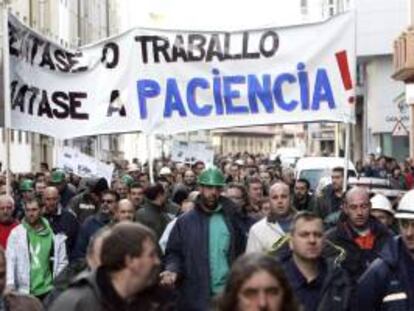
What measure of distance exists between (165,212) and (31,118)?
234 centimetres

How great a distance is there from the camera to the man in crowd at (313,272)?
654 cm

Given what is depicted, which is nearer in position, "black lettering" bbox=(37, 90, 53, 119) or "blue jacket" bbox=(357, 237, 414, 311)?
"blue jacket" bbox=(357, 237, 414, 311)

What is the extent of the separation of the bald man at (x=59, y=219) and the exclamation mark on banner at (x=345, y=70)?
3.20 metres

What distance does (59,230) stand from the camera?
11664 millimetres

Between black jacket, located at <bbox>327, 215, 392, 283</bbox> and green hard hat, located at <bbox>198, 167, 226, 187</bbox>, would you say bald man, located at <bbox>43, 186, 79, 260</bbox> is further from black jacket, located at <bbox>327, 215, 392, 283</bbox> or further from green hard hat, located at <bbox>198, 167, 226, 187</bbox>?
black jacket, located at <bbox>327, 215, 392, 283</bbox>

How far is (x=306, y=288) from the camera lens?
6629 millimetres

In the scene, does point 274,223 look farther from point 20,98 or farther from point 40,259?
point 20,98

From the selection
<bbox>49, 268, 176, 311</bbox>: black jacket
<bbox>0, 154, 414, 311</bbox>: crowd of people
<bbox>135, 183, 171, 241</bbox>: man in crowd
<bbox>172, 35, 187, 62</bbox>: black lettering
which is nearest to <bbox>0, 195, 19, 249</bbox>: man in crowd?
<bbox>0, 154, 414, 311</bbox>: crowd of people

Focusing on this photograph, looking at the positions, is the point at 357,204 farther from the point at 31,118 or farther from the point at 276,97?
the point at 31,118

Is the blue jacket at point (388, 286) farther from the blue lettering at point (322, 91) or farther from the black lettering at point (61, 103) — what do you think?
the black lettering at point (61, 103)

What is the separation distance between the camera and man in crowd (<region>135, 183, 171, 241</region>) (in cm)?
1191

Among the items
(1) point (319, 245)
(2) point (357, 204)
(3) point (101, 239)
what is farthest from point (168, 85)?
(3) point (101, 239)

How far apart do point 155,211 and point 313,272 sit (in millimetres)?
5465

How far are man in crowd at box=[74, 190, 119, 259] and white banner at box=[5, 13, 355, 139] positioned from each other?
5.55 ft
